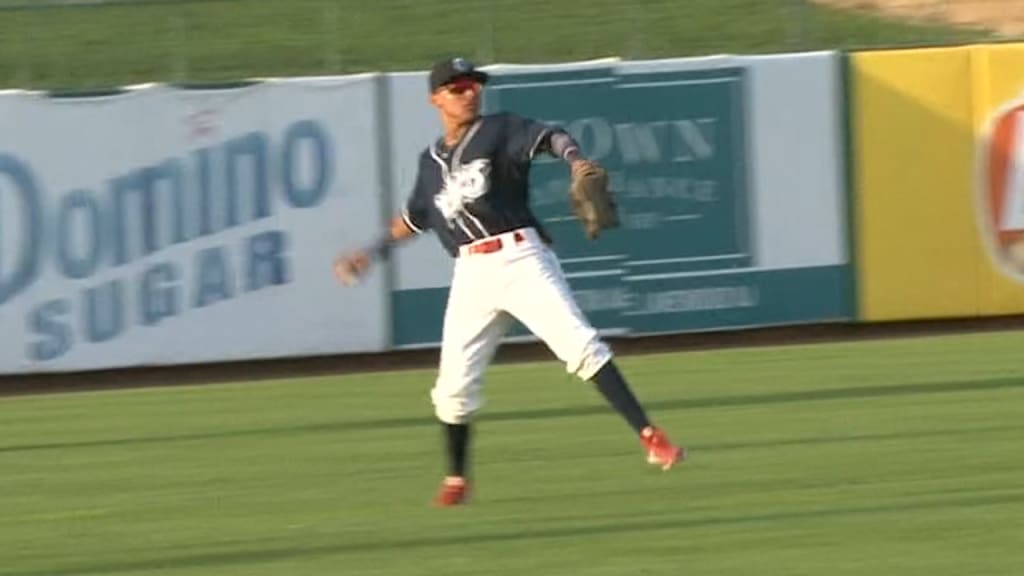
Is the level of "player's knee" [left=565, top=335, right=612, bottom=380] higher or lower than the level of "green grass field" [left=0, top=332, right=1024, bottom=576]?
higher

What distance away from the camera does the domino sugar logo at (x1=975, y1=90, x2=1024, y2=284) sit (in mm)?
16828

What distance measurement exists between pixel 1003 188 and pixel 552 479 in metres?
8.01

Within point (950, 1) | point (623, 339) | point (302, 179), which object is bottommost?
point (623, 339)

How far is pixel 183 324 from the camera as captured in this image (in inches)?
643

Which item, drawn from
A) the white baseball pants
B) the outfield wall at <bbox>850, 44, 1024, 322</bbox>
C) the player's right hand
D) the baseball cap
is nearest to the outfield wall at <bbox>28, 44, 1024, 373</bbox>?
the outfield wall at <bbox>850, 44, 1024, 322</bbox>

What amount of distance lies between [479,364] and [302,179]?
7.59 m

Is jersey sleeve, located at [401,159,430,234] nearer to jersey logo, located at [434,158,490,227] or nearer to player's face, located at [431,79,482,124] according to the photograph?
jersey logo, located at [434,158,490,227]

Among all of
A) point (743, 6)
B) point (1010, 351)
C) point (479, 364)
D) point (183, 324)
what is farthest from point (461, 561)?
point (743, 6)

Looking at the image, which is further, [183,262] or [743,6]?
[743,6]

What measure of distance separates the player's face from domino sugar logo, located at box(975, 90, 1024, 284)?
8.63m

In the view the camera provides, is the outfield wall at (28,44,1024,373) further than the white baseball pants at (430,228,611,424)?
Yes

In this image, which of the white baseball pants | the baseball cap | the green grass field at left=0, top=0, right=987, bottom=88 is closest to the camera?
the baseball cap

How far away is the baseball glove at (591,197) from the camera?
859 centimetres

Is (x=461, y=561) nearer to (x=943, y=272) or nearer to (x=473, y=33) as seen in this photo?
(x=943, y=272)
